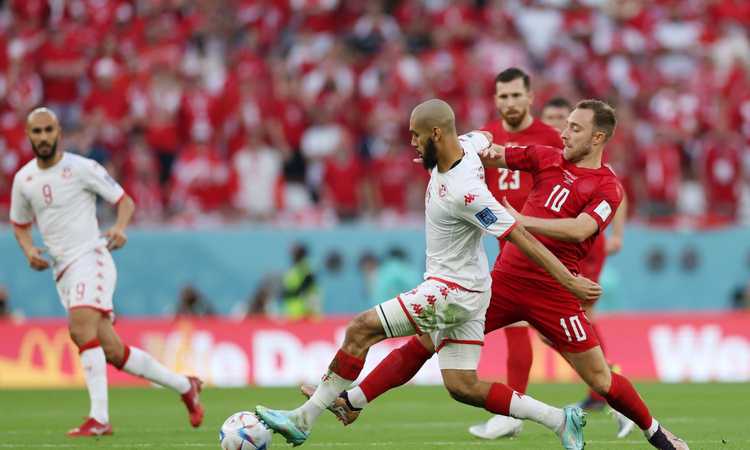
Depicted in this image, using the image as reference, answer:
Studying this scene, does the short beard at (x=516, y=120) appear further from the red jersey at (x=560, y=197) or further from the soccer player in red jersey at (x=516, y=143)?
the red jersey at (x=560, y=197)

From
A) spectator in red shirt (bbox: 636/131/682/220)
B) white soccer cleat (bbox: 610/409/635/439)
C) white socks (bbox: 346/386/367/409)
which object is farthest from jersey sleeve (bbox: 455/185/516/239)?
spectator in red shirt (bbox: 636/131/682/220)

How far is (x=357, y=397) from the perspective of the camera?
894cm

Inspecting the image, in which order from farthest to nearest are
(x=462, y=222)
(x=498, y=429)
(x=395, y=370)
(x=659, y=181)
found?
(x=659, y=181)
(x=498, y=429)
(x=395, y=370)
(x=462, y=222)

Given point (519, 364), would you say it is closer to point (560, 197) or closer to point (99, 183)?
point (560, 197)

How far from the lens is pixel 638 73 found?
23156 millimetres

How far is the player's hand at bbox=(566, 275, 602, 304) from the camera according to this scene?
27.8 feet

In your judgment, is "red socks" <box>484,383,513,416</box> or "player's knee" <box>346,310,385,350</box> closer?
"player's knee" <box>346,310,385,350</box>

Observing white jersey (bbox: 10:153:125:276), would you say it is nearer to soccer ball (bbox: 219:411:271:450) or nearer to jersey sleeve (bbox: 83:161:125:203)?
jersey sleeve (bbox: 83:161:125:203)

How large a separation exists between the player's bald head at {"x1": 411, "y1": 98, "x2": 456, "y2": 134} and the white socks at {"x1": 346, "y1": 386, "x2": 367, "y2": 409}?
176cm

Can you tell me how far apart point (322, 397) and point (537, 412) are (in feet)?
4.34

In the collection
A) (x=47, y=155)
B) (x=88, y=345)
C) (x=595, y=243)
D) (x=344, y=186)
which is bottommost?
(x=88, y=345)

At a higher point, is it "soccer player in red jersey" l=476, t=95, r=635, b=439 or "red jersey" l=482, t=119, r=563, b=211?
"red jersey" l=482, t=119, r=563, b=211

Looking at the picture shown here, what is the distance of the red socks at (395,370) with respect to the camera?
898 centimetres

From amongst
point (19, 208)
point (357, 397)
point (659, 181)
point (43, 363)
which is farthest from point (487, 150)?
point (659, 181)
